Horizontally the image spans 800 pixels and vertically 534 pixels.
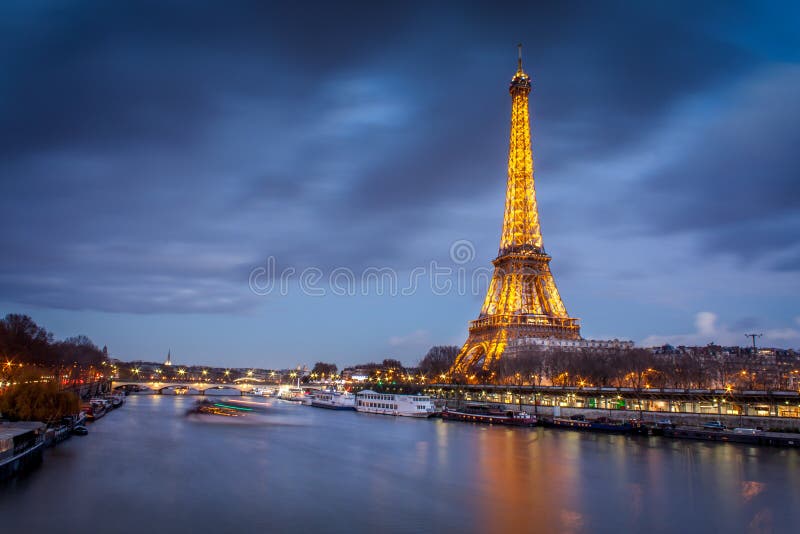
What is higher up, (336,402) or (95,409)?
(95,409)

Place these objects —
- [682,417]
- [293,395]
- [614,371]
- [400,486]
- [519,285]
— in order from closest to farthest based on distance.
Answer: [400,486] → [682,417] → [614,371] → [519,285] → [293,395]

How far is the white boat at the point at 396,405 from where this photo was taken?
70.1m

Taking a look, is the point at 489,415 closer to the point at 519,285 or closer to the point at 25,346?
the point at 519,285

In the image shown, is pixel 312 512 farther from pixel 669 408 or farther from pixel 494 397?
pixel 494 397

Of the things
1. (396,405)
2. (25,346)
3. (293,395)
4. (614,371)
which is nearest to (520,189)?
(614,371)

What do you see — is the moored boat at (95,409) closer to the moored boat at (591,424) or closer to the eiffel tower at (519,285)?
the moored boat at (591,424)

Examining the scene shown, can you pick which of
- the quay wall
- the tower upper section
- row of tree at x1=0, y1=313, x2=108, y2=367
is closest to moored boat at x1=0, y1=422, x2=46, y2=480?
row of tree at x1=0, y1=313, x2=108, y2=367

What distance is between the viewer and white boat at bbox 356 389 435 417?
70.1 metres

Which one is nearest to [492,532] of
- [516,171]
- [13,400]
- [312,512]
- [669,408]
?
[312,512]

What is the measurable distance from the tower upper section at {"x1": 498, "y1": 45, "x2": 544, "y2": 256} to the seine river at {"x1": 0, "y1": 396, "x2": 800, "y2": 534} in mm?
40831

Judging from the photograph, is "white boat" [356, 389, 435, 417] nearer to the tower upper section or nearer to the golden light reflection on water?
the tower upper section

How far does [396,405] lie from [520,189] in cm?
→ 3361

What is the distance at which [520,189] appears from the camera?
85.0m

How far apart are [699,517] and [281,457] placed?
74.0 feet
